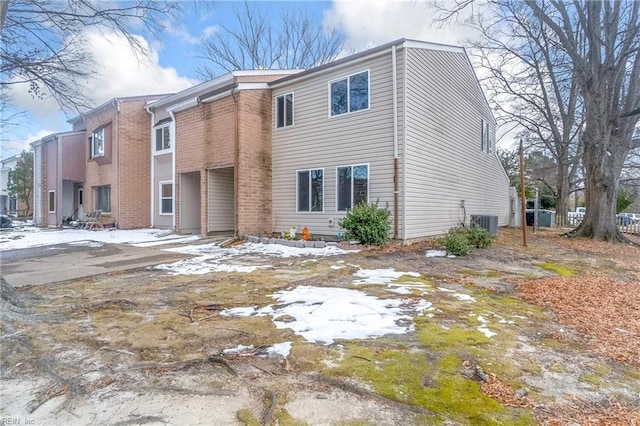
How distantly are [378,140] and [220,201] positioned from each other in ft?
21.8

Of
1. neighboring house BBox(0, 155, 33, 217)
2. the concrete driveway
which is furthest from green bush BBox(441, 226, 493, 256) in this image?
neighboring house BBox(0, 155, 33, 217)

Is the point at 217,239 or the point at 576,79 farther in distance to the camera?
the point at 576,79

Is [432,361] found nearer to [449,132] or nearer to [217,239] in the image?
[217,239]

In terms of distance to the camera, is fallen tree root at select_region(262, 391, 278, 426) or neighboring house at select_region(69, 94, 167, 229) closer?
fallen tree root at select_region(262, 391, 278, 426)

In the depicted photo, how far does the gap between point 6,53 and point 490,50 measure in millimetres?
18245

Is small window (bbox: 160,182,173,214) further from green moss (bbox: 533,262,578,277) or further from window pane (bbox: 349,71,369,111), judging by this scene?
green moss (bbox: 533,262,578,277)

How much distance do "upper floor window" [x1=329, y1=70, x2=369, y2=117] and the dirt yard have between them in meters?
7.07

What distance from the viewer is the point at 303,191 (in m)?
12.1

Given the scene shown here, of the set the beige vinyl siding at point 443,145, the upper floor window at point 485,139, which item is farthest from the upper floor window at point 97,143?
the upper floor window at point 485,139

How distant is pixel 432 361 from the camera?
2.91m

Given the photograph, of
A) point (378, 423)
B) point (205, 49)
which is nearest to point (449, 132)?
point (378, 423)

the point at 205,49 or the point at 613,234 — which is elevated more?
the point at 205,49

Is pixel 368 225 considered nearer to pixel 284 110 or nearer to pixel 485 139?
pixel 284 110

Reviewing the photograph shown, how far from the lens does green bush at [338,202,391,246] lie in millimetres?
9562
